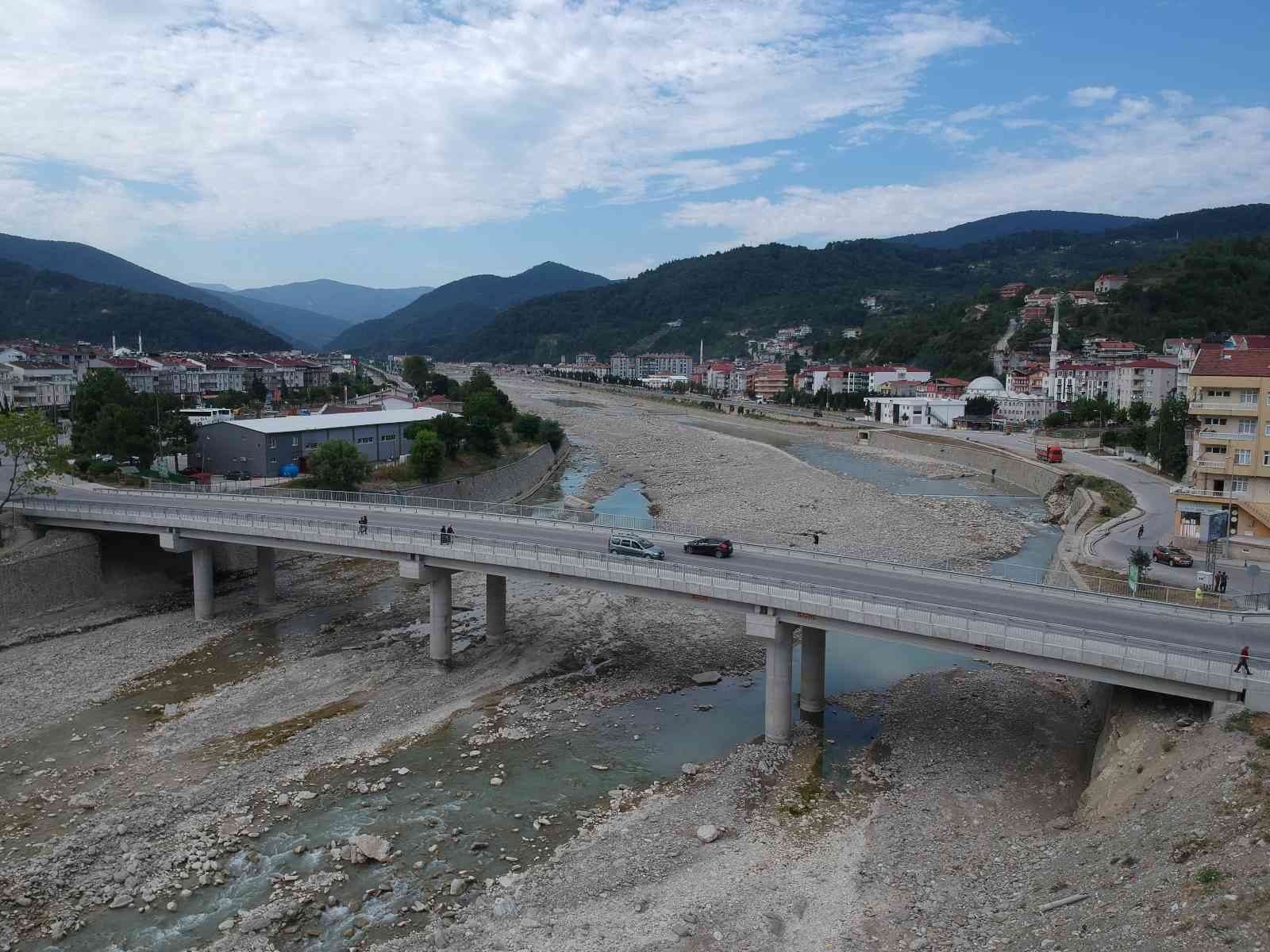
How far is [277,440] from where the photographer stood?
193 feet

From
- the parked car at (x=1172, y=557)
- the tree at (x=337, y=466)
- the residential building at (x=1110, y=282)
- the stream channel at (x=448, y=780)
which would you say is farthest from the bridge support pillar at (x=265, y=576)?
the residential building at (x=1110, y=282)

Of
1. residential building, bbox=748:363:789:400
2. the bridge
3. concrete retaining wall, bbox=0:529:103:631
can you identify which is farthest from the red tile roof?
residential building, bbox=748:363:789:400

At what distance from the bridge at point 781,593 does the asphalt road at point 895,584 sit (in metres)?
0.09

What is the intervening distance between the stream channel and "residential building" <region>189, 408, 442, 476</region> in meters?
26.4

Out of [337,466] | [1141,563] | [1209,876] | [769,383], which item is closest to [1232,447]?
[1141,563]

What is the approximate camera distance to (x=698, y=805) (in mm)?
21109

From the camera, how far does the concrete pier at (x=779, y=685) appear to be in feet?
80.7

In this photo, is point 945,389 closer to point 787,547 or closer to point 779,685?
point 787,547

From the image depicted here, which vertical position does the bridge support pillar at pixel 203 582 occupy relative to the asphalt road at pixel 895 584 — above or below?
below

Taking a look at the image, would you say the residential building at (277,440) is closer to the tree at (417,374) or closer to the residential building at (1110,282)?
the tree at (417,374)

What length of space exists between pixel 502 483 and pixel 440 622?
37.7m

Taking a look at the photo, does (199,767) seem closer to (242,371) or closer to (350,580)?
(350,580)

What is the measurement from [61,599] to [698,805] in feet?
104

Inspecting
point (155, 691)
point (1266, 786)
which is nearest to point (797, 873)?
point (1266, 786)
